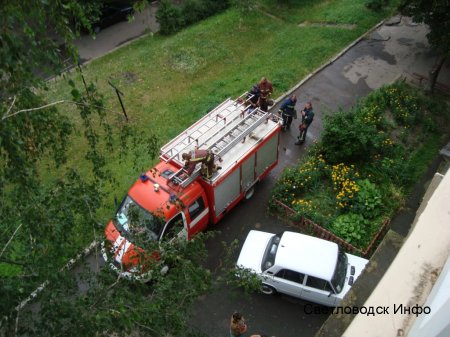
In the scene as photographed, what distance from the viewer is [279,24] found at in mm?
20656

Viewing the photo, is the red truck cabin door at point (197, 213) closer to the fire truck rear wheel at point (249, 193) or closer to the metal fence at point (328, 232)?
the fire truck rear wheel at point (249, 193)


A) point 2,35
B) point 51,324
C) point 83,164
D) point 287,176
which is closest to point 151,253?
point 51,324

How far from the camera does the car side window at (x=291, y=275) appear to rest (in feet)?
31.7

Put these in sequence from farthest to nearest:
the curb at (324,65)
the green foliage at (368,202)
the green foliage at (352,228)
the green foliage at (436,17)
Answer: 1. the curb at (324,65)
2. the green foliage at (436,17)
3. the green foliage at (368,202)
4. the green foliage at (352,228)

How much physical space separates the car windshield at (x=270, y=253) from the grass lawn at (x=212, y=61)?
16.6 feet

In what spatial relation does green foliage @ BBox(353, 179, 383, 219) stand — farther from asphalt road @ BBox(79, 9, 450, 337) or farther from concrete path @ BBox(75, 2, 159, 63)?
concrete path @ BBox(75, 2, 159, 63)

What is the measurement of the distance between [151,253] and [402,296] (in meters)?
3.43

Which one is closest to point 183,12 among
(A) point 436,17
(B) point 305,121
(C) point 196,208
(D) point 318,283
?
(B) point 305,121

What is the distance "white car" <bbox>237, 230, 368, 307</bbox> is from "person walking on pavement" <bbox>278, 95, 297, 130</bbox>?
498 centimetres

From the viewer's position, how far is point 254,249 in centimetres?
1054

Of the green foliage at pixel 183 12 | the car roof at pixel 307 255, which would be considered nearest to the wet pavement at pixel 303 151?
the car roof at pixel 307 255

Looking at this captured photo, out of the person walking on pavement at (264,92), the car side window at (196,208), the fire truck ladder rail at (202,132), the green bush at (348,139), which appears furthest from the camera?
the person walking on pavement at (264,92)

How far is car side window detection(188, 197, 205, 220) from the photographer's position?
10.3 metres

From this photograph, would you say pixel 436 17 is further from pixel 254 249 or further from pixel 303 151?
pixel 254 249
